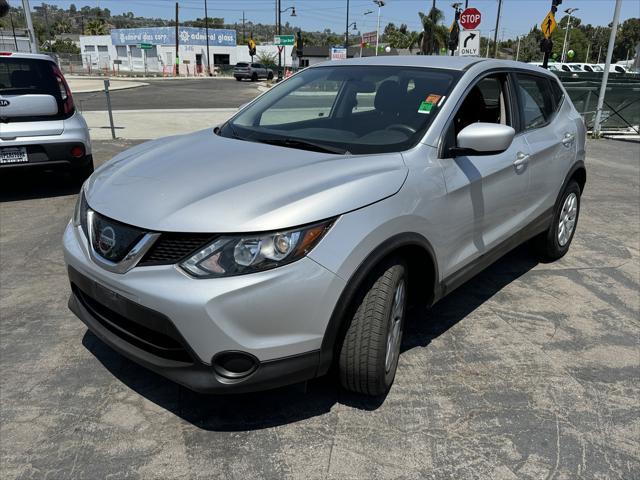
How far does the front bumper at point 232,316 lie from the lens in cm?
213

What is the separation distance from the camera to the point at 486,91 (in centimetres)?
354

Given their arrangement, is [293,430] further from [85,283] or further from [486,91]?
[486,91]

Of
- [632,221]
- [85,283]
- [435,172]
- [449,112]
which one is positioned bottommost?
[632,221]

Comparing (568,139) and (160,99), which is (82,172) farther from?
(160,99)

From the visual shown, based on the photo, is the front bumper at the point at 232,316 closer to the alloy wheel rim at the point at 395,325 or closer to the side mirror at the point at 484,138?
the alloy wheel rim at the point at 395,325

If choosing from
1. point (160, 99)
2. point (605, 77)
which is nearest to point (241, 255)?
point (605, 77)

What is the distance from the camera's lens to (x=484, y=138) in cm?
283

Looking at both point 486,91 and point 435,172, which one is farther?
point 486,91

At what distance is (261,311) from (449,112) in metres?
1.65

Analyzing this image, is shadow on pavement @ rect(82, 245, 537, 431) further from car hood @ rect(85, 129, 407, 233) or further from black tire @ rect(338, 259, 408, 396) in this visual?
car hood @ rect(85, 129, 407, 233)

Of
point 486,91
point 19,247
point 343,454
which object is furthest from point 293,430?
point 19,247

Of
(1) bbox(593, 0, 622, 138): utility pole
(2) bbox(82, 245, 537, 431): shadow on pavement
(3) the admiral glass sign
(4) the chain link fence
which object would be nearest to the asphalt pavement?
(4) the chain link fence

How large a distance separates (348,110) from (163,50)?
249 ft

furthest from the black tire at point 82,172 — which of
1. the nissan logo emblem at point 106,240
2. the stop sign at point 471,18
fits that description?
the stop sign at point 471,18
